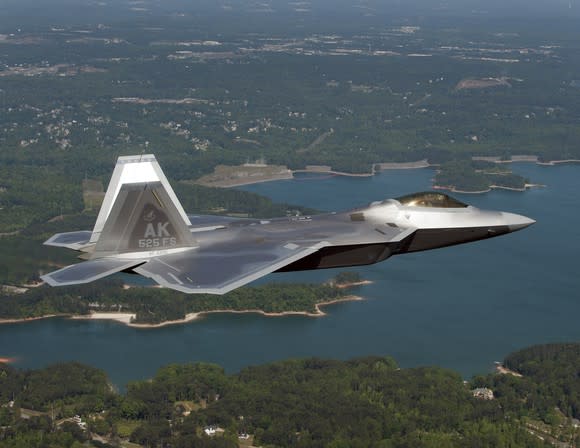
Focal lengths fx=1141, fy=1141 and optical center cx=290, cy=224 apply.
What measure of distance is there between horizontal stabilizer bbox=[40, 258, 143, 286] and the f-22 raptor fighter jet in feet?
0.15

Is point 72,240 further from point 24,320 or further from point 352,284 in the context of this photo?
point 352,284

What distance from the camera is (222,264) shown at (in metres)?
52.3

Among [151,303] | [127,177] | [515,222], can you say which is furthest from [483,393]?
[127,177]

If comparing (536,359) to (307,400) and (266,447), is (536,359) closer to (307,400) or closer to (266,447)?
(307,400)

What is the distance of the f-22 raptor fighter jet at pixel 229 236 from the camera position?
169 feet

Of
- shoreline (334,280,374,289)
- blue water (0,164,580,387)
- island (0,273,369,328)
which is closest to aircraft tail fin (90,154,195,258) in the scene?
blue water (0,164,580,387)

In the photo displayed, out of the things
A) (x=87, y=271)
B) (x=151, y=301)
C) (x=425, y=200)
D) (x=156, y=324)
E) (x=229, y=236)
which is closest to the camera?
(x=87, y=271)

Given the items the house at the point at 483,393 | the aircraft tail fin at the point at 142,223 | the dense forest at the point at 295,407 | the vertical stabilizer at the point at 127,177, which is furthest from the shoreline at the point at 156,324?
the aircraft tail fin at the point at 142,223

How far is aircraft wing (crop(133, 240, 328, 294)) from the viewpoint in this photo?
49.8m

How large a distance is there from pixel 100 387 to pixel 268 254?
59.1 meters

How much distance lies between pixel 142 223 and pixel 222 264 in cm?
429

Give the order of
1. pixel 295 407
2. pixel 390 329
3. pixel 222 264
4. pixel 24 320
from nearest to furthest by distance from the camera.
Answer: pixel 222 264
pixel 295 407
pixel 390 329
pixel 24 320

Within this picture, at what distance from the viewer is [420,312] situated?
5335 inches

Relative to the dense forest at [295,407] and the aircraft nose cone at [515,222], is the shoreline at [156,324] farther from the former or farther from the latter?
the aircraft nose cone at [515,222]
